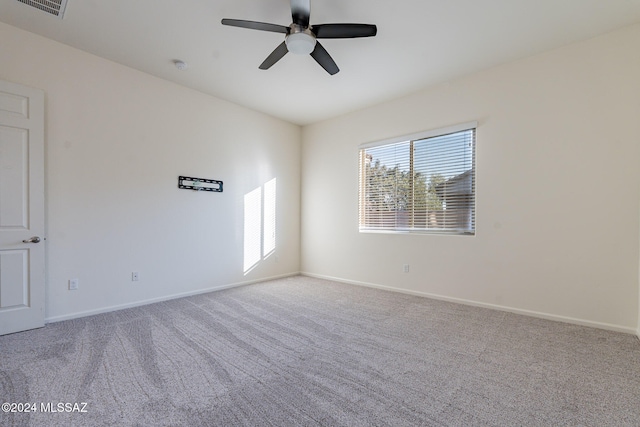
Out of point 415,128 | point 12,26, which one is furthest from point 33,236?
point 415,128

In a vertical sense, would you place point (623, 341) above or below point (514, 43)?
below

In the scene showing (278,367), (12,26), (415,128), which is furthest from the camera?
(415,128)

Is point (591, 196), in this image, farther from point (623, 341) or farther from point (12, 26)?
point (12, 26)

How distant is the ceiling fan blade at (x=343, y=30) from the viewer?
2404mm

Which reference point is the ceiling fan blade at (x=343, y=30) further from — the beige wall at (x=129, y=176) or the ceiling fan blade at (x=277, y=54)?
the beige wall at (x=129, y=176)

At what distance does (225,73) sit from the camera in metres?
3.79

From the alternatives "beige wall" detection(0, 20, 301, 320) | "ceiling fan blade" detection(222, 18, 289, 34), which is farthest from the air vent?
"ceiling fan blade" detection(222, 18, 289, 34)

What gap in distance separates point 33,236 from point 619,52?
634 cm

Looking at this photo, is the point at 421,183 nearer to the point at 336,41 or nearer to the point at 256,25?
the point at 336,41

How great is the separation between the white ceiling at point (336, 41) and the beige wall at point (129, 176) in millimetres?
321

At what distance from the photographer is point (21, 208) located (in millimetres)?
2881

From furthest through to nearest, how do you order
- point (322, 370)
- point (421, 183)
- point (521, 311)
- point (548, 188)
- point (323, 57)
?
point (421, 183), point (521, 311), point (548, 188), point (323, 57), point (322, 370)

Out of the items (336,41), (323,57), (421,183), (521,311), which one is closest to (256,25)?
(323,57)

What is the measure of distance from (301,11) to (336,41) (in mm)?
828
